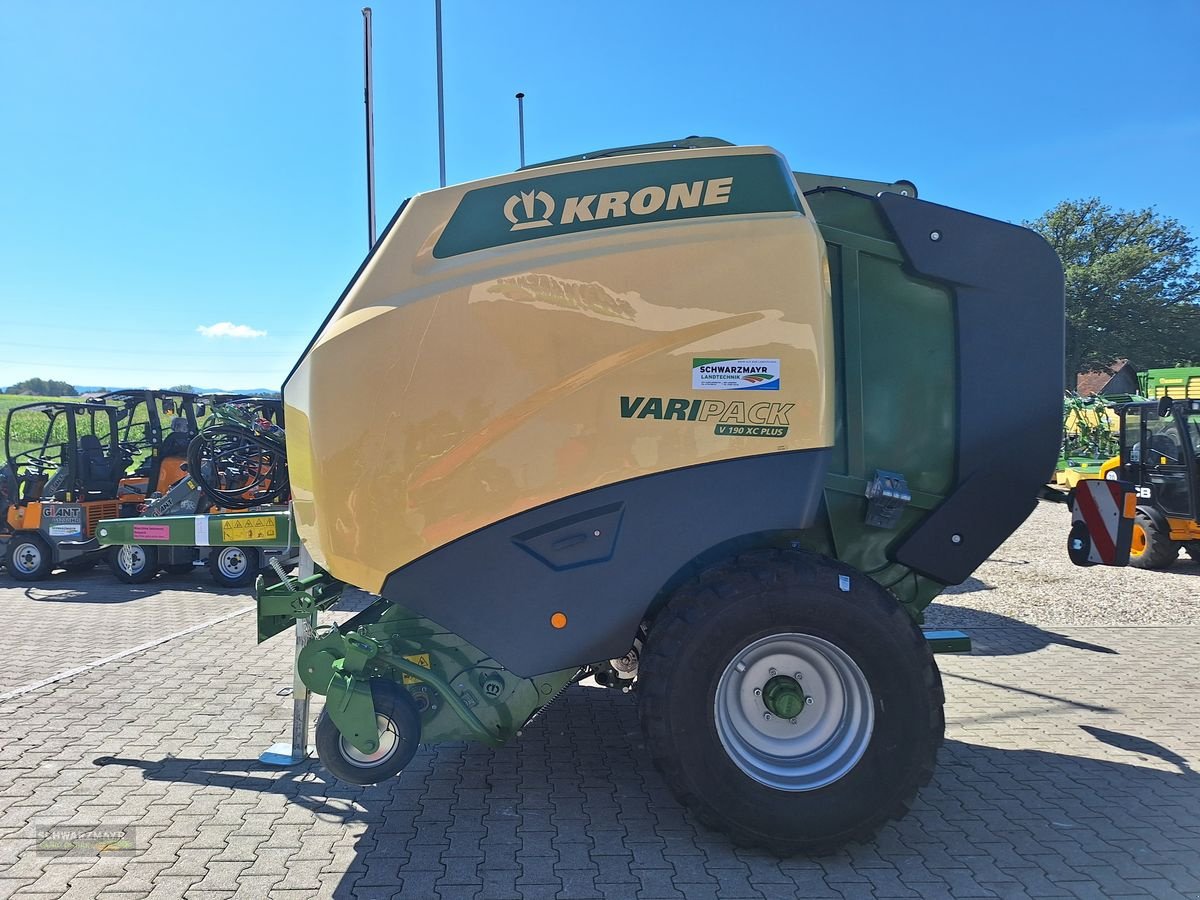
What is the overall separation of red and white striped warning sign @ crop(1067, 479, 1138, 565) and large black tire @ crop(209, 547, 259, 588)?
354 inches

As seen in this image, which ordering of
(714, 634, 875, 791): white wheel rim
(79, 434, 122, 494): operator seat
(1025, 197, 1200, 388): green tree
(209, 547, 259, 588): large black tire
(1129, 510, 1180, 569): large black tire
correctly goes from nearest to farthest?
(714, 634, 875, 791): white wheel rim → (209, 547, 259, 588): large black tire → (1129, 510, 1180, 569): large black tire → (79, 434, 122, 494): operator seat → (1025, 197, 1200, 388): green tree

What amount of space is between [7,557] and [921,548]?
11.9 meters

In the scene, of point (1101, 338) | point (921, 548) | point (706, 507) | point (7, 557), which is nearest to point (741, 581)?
point (706, 507)

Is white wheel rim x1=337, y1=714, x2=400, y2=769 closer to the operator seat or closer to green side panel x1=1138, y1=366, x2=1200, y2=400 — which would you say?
the operator seat

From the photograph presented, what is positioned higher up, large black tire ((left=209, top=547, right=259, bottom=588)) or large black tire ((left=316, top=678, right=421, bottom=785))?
large black tire ((left=316, top=678, right=421, bottom=785))

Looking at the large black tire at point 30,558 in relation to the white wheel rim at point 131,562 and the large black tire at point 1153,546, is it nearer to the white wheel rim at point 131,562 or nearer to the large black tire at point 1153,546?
the white wheel rim at point 131,562

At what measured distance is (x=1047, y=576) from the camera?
9.32 meters

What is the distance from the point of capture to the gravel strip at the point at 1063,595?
731cm

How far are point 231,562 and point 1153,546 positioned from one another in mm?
12080

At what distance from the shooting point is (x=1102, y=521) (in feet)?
12.8

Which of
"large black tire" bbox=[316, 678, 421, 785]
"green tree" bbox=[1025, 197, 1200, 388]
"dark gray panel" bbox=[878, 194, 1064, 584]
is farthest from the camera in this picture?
"green tree" bbox=[1025, 197, 1200, 388]

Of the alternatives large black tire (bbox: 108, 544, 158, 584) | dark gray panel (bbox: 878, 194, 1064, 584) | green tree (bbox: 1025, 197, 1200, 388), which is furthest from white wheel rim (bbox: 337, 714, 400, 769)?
green tree (bbox: 1025, 197, 1200, 388)

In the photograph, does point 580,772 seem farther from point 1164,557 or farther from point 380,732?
point 1164,557

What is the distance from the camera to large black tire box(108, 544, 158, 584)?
9688mm
